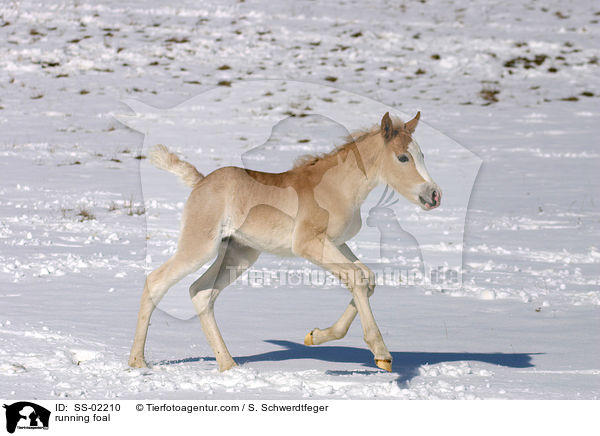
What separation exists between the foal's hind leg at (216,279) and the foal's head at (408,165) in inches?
51.5

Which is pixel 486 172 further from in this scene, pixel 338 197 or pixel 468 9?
pixel 468 9

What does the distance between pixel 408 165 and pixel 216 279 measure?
172cm

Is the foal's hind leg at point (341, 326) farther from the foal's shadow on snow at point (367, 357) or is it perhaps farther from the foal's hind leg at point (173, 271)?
the foal's hind leg at point (173, 271)

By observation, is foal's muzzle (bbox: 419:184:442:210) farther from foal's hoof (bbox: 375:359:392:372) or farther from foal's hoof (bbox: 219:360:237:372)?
foal's hoof (bbox: 219:360:237:372)

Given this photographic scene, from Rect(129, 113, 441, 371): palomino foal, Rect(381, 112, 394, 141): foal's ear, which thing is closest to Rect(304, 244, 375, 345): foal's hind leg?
Rect(129, 113, 441, 371): palomino foal

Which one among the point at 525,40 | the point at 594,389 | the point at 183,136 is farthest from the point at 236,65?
the point at 594,389

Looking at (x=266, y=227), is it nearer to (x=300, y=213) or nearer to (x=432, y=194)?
(x=300, y=213)

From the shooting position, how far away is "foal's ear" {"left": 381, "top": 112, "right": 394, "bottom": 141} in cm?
561

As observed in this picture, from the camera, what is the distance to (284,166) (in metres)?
16.8

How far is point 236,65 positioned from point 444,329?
19.3 meters

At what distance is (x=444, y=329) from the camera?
25.4 ft

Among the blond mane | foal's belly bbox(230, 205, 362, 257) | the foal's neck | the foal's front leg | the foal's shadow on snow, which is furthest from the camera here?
the foal's shadow on snow

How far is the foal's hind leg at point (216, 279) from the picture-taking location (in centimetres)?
594
